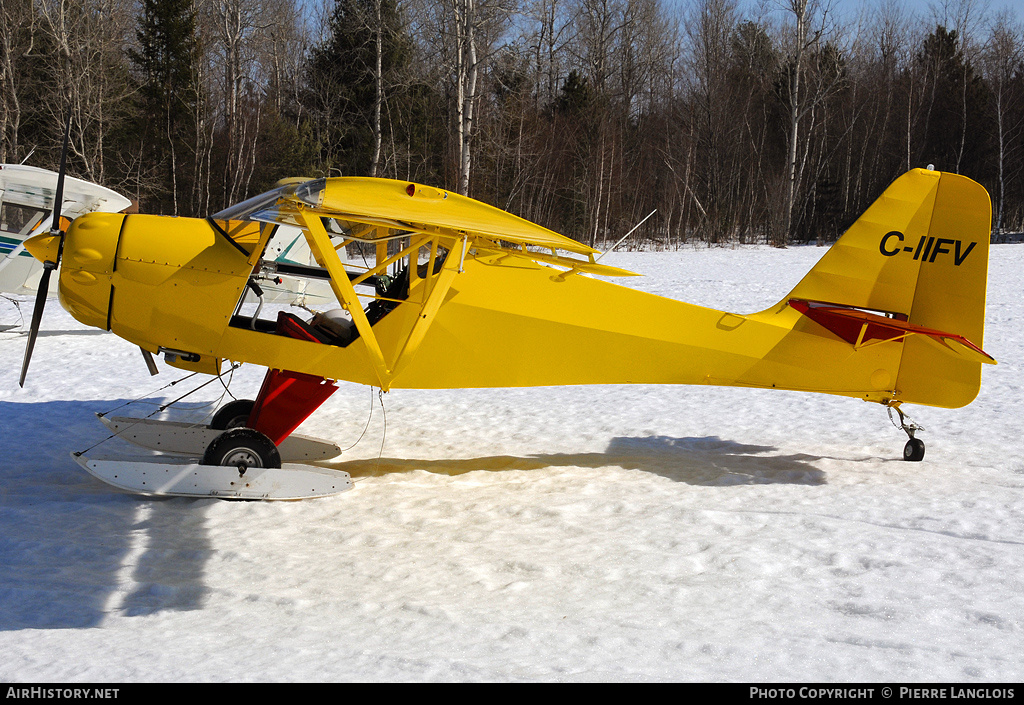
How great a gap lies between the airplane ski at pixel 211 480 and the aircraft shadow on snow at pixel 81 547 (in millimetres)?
143

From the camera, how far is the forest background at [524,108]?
25.8 metres

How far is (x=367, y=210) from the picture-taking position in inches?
181

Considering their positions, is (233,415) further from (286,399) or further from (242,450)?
(242,450)

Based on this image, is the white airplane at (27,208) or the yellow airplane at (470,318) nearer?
the yellow airplane at (470,318)

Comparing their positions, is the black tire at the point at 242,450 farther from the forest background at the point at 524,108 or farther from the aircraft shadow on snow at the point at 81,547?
the forest background at the point at 524,108

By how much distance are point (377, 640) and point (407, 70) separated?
2738 cm

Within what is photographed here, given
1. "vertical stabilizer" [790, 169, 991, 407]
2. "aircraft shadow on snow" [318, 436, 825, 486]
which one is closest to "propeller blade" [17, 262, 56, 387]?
"aircraft shadow on snow" [318, 436, 825, 486]

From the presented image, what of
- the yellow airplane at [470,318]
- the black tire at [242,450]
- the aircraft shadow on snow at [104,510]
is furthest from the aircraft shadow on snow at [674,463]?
the black tire at [242,450]

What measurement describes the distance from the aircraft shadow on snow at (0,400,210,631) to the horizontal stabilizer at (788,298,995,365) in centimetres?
490

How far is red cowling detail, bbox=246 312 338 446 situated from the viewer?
5.65 metres

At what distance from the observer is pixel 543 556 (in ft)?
14.6

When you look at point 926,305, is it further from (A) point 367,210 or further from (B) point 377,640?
(B) point 377,640

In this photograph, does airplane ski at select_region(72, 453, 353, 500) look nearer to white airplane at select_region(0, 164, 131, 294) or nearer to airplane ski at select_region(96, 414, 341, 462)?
airplane ski at select_region(96, 414, 341, 462)

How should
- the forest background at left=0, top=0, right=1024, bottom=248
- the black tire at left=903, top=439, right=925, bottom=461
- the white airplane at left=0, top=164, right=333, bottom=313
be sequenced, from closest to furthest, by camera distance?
1. the black tire at left=903, top=439, right=925, bottom=461
2. the white airplane at left=0, top=164, right=333, bottom=313
3. the forest background at left=0, top=0, right=1024, bottom=248
